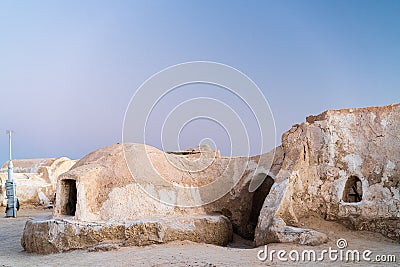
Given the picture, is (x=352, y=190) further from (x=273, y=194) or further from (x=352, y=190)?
(x=273, y=194)

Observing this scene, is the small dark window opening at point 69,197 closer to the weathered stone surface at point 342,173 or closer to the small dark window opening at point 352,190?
the weathered stone surface at point 342,173

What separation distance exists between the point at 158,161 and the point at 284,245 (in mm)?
3782

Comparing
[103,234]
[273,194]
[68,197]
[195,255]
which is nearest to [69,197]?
[68,197]

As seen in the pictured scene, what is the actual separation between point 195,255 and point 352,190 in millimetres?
3713

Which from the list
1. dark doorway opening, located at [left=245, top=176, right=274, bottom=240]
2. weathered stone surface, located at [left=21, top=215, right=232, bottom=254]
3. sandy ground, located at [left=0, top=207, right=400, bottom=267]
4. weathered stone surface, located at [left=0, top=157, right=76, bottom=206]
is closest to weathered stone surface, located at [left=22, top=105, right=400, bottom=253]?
weathered stone surface, located at [left=21, top=215, right=232, bottom=254]

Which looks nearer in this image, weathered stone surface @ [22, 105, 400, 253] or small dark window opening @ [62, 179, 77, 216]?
weathered stone surface @ [22, 105, 400, 253]

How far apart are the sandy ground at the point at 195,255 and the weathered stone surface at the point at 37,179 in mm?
10967

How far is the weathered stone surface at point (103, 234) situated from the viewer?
27.4 ft

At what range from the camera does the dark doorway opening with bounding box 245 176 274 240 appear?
10508mm

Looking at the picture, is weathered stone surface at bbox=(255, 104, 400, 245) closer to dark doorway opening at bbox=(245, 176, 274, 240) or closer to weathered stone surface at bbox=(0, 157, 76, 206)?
dark doorway opening at bbox=(245, 176, 274, 240)

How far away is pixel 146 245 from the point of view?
8367mm

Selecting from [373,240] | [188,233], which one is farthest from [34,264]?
[373,240]

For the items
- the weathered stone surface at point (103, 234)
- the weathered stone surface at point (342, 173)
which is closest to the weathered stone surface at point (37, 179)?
the weathered stone surface at point (103, 234)

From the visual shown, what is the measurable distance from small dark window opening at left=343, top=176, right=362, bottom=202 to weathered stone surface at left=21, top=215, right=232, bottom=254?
3.05 metres
